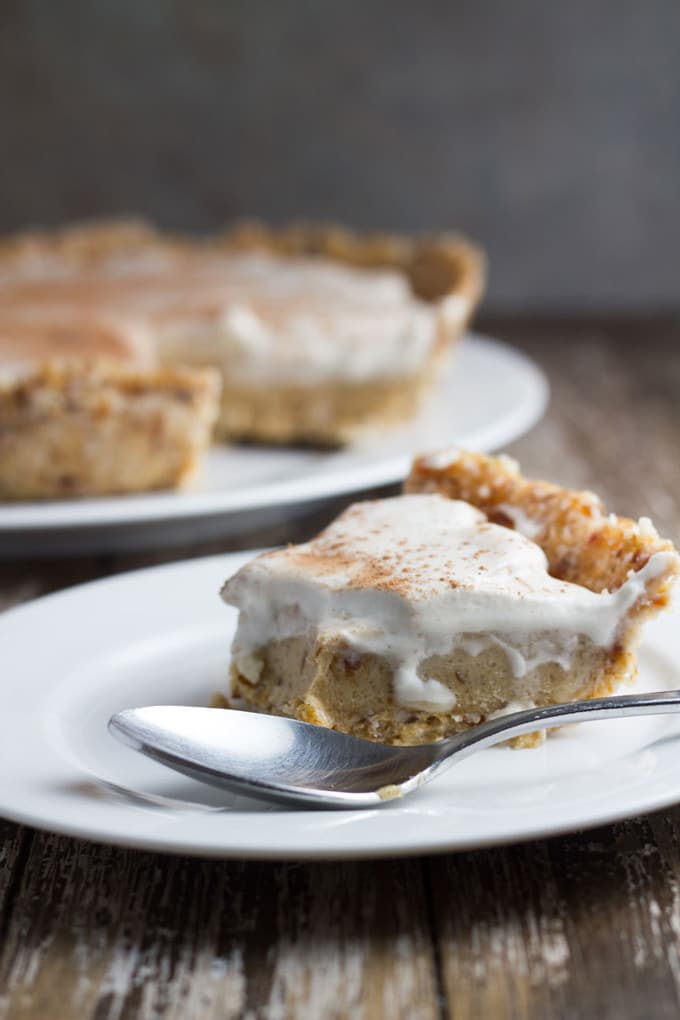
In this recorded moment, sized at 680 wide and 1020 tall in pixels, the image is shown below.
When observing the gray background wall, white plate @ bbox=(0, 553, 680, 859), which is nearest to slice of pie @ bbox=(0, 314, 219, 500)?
white plate @ bbox=(0, 553, 680, 859)

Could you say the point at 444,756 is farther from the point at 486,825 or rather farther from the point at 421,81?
the point at 421,81

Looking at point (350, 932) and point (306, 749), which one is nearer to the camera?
point (350, 932)

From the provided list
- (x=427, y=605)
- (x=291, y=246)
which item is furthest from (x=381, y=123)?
(x=427, y=605)

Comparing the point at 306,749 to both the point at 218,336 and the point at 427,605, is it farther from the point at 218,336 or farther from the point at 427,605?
the point at 218,336

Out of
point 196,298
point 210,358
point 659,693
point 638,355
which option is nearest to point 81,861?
point 659,693

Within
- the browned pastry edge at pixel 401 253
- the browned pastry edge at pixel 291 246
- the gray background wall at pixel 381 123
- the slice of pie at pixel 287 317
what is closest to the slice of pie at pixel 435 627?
the slice of pie at pixel 287 317

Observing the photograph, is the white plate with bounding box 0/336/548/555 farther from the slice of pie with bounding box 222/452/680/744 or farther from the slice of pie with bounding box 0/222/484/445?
the slice of pie with bounding box 222/452/680/744
